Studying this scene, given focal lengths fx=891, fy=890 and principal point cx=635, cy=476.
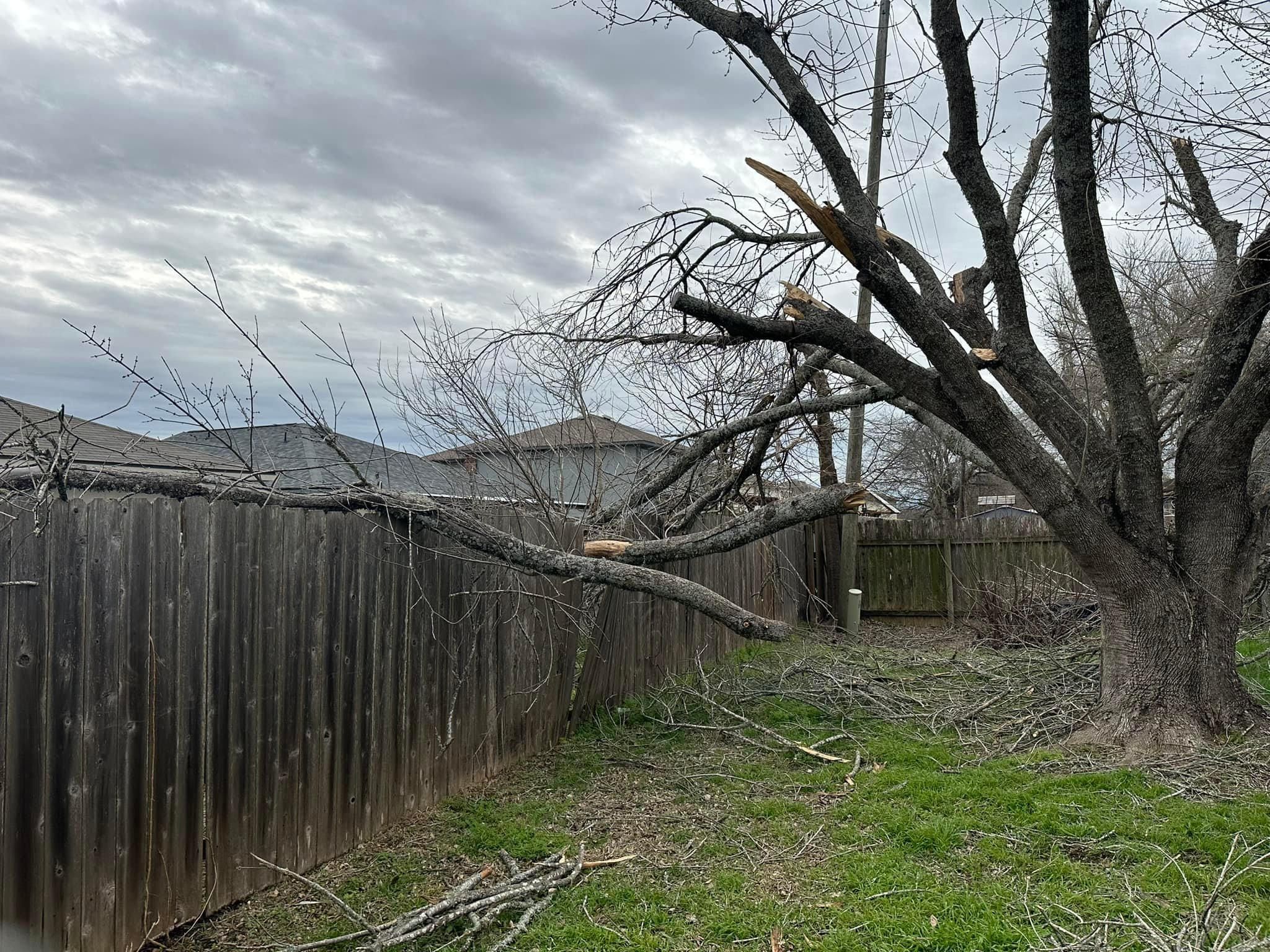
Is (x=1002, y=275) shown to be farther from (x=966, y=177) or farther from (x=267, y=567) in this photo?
(x=267, y=567)

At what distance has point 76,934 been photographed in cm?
307

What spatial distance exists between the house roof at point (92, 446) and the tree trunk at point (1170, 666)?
209 inches

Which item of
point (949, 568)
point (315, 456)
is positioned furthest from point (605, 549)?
point (949, 568)

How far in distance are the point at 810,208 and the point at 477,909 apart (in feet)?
13.0

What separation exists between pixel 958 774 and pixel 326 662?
3.73 meters

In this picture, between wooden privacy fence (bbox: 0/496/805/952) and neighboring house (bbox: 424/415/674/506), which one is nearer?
A: wooden privacy fence (bbox: 0/496/805/952)

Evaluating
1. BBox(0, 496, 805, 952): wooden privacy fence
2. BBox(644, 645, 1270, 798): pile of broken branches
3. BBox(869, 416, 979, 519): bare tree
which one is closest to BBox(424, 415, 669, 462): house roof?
BBox(0, 496, 805, 952): wooden privacy fence

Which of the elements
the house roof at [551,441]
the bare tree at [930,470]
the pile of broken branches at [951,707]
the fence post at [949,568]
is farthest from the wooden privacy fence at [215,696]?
the bare tree at [930,470]

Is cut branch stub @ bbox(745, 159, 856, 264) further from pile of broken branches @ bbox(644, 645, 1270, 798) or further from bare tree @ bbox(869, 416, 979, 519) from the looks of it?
bare tree @ bbox(869, 416, 979, 519)

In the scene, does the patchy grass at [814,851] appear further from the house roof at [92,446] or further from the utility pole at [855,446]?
the utility pole at [855,446]

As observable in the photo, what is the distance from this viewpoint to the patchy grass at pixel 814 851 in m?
3.54

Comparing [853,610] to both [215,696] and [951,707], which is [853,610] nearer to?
[951,707]

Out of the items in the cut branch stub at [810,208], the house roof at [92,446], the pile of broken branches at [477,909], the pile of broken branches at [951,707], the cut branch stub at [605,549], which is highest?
the cut branch stub at [810,208]

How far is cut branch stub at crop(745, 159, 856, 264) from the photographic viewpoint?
5066mm
